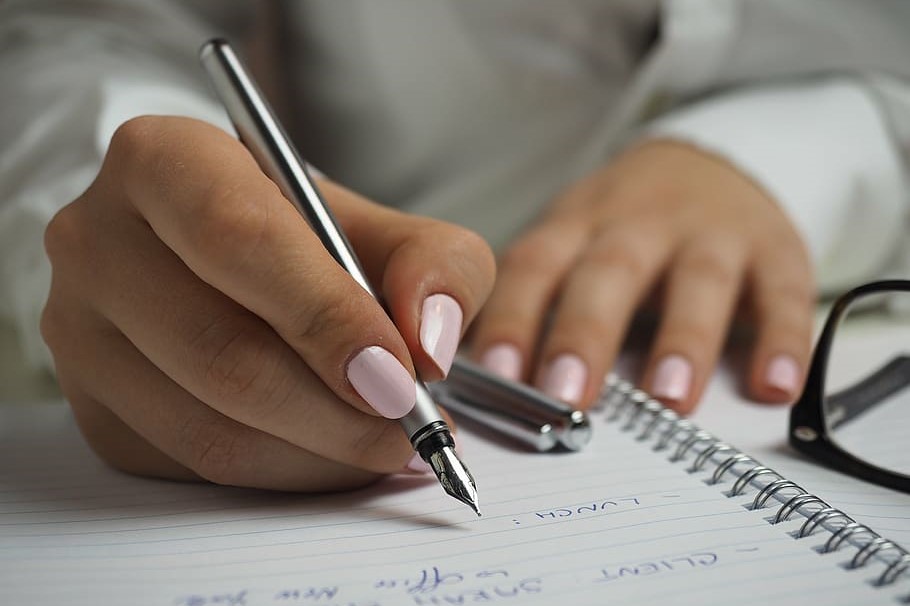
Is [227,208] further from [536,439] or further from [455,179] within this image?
[455,179]

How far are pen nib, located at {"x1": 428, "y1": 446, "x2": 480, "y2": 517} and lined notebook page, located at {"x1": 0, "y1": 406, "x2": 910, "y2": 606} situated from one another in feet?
0.03

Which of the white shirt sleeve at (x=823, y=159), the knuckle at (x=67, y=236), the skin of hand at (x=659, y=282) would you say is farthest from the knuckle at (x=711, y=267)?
the knuckle at (x=67, y=236)

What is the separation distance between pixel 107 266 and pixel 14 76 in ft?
1.07

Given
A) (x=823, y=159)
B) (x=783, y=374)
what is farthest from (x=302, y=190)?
(x=823, y=159)

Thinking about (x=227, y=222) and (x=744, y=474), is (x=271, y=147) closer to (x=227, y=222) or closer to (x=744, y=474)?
(x=227, y=222)

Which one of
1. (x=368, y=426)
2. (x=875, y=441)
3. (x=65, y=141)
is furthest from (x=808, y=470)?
(x=65, y=141)

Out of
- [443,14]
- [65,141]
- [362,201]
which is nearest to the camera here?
[362,201]

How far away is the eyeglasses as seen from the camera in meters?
0.34

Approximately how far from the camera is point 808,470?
1.11 feet

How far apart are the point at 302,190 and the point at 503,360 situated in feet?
0.52

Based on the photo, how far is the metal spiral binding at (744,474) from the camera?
246mm

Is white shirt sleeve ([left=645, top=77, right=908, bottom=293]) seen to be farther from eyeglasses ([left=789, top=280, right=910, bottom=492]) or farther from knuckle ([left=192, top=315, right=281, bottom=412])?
knuckle ([left=192, top=315, right=281, bottom=412])

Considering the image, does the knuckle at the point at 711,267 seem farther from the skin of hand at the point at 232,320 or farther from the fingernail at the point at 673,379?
the skin of hand at the point at 232,320

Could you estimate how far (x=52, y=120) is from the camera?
52 cm
